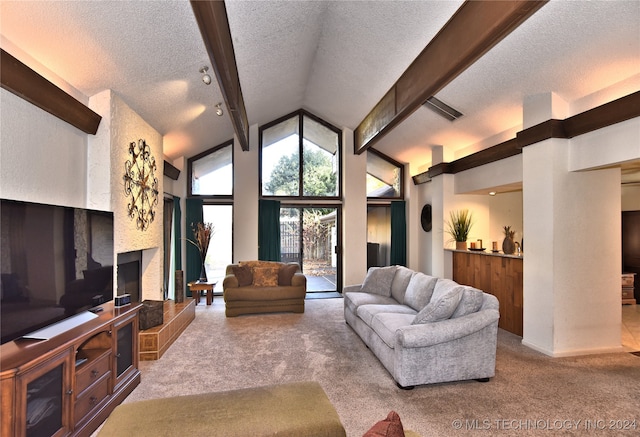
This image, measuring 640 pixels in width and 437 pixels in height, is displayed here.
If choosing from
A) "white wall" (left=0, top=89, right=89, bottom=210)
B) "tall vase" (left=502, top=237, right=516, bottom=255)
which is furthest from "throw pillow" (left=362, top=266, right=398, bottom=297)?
"white wall" (left=0, top=89, right=89, bottom=210)

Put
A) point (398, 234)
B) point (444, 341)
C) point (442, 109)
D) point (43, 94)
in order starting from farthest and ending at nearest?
1. point (398, 234)
2. point (442, 109)
3. point (444, 341)
4. point (43, 94)

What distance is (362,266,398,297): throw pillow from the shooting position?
189 inches

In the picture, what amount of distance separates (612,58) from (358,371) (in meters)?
3.70

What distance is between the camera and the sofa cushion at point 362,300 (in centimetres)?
434

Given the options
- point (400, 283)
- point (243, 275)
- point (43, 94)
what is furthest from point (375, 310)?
point (43, 94)

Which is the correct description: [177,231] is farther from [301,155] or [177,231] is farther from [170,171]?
[301,155]

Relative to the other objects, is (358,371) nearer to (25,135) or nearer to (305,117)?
(25,135)

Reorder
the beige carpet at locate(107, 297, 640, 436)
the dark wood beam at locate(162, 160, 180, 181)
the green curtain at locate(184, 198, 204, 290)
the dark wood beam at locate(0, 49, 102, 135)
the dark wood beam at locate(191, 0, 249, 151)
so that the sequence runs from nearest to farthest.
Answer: the dark wood beam at locate(0, 49, 102, 135), the dark wood beam at locate(191, 0, 249, 151), the beige carpet at locate(107, 297, 640, 436), the dark wood beam at locate(162, 160, 180, 181), the green curtain at locate(184, 198, 204, 290)

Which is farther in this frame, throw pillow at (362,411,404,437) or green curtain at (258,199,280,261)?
green curtain at (258,199,280,261)

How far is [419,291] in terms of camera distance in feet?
12.8

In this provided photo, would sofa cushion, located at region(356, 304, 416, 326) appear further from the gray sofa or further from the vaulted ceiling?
the vaulted ceiling

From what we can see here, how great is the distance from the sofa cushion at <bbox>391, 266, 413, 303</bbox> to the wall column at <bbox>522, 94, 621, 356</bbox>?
1406 millimetres

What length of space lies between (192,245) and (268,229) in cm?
157

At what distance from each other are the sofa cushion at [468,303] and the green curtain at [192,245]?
534 cm
